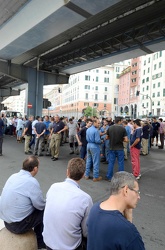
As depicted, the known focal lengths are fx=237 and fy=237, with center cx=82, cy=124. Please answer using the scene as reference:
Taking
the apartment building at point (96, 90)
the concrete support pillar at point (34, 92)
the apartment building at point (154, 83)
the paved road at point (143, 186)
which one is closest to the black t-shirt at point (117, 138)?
the paved road at point (143, 186)

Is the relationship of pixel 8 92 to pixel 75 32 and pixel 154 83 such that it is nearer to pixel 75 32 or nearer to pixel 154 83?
pixel 75 32

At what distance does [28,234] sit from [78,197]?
1.13 meters

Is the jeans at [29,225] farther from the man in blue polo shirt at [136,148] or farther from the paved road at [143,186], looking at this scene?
the man in blue polo shirt at [136,148]

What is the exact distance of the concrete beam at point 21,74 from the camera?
19062 mm

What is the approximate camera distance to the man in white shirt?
2.46 m

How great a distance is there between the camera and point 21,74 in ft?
67.9

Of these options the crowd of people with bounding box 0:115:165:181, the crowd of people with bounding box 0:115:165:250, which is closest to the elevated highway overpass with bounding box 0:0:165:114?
the crowd of people with bounding box 0:115:165:181

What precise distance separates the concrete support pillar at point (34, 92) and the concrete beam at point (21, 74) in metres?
0.36

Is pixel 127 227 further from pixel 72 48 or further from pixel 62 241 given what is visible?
pixel 72 48

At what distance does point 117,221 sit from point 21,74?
2051 cm

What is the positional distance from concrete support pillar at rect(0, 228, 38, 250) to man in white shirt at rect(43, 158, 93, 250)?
65cm

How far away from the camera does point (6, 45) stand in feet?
43.6

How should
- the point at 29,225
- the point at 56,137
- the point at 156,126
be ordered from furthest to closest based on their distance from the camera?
1. the point at 156,126
2. the point at 56,137
3. the point at 29,225

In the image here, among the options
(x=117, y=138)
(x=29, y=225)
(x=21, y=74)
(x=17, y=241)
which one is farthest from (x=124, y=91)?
(x=17, y=241)
